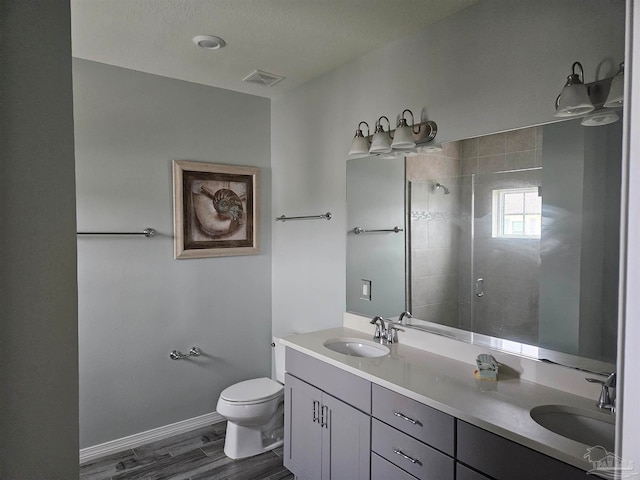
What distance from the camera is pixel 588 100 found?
1605 mm

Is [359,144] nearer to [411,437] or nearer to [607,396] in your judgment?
[411,437]

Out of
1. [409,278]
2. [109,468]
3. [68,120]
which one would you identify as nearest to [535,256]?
[409,278]

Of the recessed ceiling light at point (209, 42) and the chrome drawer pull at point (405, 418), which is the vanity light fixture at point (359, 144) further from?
the chrome drawer pull at point (405, 418)

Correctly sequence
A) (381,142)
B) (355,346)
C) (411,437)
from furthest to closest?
1. (355,346)
2. (381,142)
3. (411,437)

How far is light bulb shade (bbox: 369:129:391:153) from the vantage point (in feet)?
7.89

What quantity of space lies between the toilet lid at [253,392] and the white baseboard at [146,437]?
530 mm

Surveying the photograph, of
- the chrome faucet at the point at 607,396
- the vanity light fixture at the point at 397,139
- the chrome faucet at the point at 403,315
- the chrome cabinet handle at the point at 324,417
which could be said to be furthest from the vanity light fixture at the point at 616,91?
the chrome cabinet handle at the point at 324,417

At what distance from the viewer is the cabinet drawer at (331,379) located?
6.44 ft

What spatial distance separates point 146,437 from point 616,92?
3.33 metres

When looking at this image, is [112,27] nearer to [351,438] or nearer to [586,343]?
[351,438]

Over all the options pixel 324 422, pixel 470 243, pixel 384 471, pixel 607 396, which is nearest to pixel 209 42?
pixel 470 243

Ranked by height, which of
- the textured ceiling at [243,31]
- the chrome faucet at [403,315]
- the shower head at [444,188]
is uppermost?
the textured ceiling at [243,31]

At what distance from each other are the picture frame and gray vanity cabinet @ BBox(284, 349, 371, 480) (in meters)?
1.17

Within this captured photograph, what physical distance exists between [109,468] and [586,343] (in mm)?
2782
